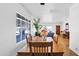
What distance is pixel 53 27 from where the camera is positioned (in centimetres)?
1669

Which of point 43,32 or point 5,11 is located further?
point 43,32

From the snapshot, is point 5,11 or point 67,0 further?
point 5,11

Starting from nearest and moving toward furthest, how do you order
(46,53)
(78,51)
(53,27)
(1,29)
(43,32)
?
1. (46,53)
2. (1,29)
3. (43,32)
4. (78,51)
5. (53,27)

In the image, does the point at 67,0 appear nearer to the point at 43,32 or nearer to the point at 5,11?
the point at 5,11

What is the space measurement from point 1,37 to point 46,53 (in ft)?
3.35

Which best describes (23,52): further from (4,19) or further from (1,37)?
(4,19)

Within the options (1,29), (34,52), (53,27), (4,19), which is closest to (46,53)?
(34,52)

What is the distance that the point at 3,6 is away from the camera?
2600mm

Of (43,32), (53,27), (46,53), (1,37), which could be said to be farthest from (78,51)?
(53,27)

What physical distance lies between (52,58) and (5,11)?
1.92 meters

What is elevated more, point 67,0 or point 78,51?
point 67,0

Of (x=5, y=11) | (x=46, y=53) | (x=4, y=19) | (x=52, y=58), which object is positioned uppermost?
(x=5, y=11)

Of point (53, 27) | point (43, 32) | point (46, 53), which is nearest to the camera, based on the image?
point (46, 53)

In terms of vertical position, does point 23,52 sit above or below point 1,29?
below
